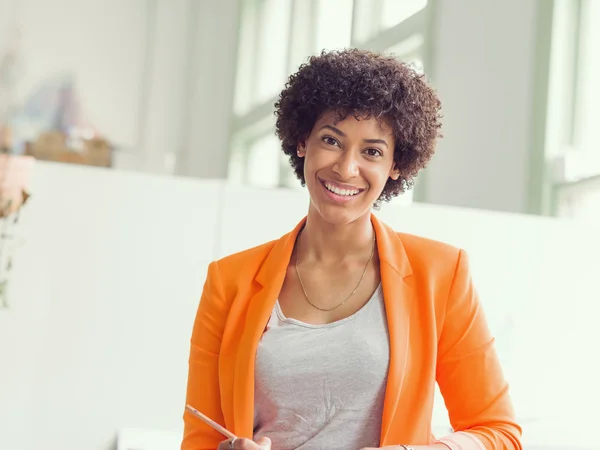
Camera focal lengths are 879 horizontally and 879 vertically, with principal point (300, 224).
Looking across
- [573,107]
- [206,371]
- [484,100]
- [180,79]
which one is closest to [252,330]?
[206,371]

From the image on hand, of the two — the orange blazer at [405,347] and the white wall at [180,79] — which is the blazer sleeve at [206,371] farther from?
the white wall at [180,79]

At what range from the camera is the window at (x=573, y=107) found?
2.87 meters

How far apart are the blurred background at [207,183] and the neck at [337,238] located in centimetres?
94

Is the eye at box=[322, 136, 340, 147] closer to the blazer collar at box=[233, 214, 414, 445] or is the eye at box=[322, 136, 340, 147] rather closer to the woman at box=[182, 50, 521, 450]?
the woman at box=[182, 50, 521, 450]

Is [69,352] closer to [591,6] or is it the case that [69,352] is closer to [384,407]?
[384,407]

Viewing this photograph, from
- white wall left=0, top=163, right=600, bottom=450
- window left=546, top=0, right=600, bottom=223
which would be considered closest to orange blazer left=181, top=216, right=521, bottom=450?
white wall left=0, top=163, right=600, bottom=450

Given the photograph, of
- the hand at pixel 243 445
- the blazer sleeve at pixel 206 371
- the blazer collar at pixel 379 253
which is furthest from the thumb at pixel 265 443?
the blazer collar at pixel 379 253

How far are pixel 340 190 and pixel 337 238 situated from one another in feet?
0.38

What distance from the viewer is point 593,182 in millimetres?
2838

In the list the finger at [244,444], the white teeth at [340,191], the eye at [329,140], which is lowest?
the finger at [244,444]

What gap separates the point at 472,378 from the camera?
1.32 meters

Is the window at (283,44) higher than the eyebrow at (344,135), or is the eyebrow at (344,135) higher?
the window at (283,44)

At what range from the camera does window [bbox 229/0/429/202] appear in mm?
2557

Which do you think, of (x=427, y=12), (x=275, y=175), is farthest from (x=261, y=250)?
(x=427, y=12)
